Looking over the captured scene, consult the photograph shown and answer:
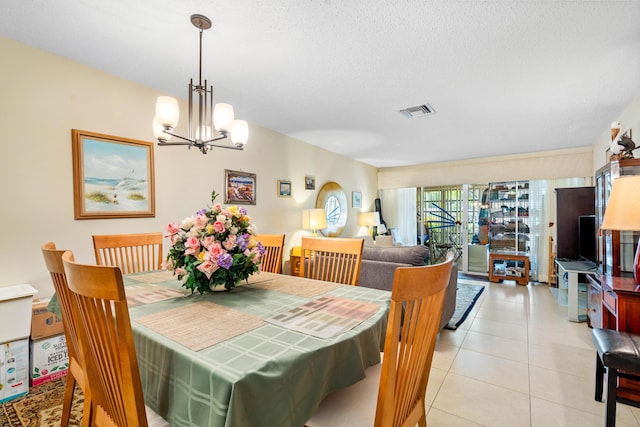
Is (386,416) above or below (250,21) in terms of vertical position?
below

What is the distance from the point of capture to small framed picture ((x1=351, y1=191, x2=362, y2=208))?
5.78 meters

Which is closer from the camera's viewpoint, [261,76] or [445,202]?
[261,76]

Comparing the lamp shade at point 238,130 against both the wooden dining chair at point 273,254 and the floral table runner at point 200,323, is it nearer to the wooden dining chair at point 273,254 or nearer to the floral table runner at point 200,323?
the wooden dining chair at point 273,254

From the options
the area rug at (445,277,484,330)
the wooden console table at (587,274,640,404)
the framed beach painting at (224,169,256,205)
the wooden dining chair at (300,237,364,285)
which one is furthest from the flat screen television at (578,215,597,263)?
the framed beach painting at (224,169,256,205)

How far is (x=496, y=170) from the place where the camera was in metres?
5.38

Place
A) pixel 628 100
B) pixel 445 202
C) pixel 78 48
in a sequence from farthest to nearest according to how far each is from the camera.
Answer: pixel 445 202 → pixel 628 100 → pixel 78 48

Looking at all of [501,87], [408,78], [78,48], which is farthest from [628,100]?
[78,48]

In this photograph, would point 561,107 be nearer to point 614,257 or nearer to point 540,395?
point 614,257

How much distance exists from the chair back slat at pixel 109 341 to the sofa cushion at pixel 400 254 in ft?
6.61

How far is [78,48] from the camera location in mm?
2055

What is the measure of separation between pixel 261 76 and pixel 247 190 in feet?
4.96

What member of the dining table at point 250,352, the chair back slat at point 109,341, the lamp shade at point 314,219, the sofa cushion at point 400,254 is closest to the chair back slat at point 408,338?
the dining table at point 250,352

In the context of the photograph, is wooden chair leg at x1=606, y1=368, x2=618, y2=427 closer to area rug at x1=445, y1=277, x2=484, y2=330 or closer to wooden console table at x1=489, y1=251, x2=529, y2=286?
area rug at x1=445, y1=277, x2=484, y2=330

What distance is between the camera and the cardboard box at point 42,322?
1.90 m
